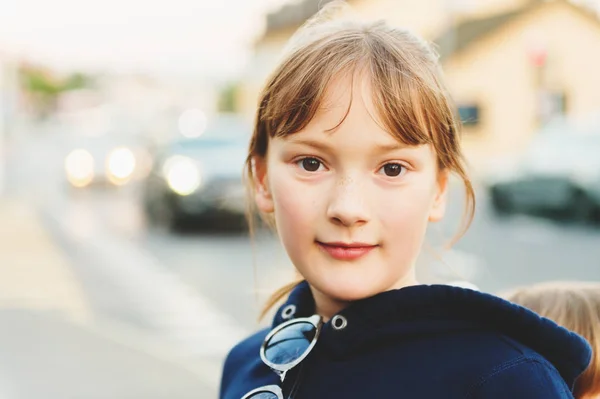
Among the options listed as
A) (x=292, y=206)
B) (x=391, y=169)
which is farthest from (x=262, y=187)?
(x=391, y=169)

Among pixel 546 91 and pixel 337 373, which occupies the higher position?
pixel 337 373

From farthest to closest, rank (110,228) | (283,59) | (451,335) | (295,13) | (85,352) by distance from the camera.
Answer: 1. (295,13)
2. (110,228)
3. (85,352)
4. (283,59)
5. (451,335)

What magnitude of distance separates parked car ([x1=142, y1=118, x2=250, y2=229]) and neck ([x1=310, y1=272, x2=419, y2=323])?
11.1m

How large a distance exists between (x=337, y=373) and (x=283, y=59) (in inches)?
21.7

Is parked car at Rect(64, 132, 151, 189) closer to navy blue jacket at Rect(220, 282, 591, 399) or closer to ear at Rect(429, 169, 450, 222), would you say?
ear at Rect(429, 169, 450, 222)

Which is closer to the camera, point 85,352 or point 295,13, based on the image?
point 85,352

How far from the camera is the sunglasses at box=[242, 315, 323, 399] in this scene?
Result: 59.5 inches

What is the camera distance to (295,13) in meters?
47.4

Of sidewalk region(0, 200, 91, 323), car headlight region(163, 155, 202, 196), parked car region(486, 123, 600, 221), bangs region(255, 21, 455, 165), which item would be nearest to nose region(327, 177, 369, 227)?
bangs region(255, 21, 455, 165)

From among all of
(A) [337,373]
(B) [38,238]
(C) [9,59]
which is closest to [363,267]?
(A) [337,373]

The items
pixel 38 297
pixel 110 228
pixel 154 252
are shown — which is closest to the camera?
pixel 38 297

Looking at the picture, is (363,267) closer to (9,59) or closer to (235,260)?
(235,260)

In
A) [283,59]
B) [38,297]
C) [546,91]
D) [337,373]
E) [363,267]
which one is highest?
[283,59]

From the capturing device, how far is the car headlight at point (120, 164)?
20.6 m
